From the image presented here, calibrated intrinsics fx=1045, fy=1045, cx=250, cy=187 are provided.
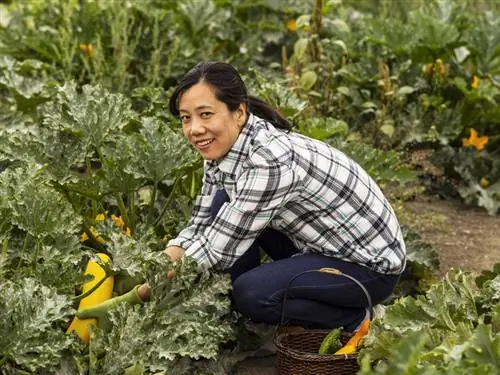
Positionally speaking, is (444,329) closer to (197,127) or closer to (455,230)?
(197,127)

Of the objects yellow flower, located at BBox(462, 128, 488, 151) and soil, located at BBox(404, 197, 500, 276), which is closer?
soil, located at BBox(404, 197, 500, 276)

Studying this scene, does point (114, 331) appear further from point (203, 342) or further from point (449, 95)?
point (449, 95)

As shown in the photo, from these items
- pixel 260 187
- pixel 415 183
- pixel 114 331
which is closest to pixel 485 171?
pixel 415 183

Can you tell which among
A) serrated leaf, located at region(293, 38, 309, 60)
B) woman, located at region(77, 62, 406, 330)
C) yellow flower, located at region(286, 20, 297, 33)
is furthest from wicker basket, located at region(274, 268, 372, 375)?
yellow flower, located at region(286, 20, 297, 33)

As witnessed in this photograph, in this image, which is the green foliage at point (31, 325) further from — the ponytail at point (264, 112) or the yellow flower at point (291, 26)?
the yellow flower at point (291, 26)

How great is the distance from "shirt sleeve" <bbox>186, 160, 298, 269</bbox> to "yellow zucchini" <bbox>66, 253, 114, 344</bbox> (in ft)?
1.22

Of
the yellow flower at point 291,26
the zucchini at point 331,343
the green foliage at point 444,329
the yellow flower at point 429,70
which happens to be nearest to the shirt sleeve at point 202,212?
the zucchini at point 331,343

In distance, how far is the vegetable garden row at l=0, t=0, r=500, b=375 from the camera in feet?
10.8

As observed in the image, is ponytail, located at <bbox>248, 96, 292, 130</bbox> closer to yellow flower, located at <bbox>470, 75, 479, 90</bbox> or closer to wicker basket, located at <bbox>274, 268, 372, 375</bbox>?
wicker basket, located at <bbox>274, 268, 372, 375</bbox>

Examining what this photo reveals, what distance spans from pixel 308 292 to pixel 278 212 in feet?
1.05

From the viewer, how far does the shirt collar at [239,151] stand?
3.72 metres

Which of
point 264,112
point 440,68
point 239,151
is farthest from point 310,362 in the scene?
point 440,68

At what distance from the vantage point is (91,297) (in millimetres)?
3873

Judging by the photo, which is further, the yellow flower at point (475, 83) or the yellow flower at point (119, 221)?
the yellow flower at point (475, 83)
